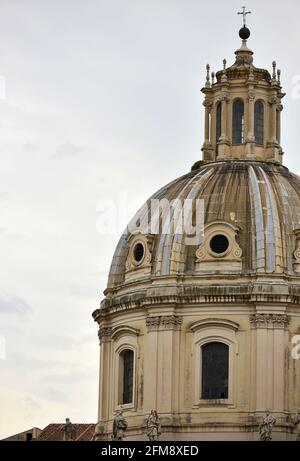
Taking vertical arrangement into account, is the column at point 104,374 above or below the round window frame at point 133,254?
below

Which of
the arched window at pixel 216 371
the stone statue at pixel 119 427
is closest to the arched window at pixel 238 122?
the arched window at pixel 216 371

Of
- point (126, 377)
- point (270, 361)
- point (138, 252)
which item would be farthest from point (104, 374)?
point (270, 361)

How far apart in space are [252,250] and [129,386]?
27.8 feet

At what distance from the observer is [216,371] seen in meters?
93.0

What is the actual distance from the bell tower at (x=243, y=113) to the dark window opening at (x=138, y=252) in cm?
607

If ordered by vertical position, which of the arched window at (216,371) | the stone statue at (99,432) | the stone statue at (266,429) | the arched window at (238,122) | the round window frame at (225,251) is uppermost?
the arched window at (238,122)

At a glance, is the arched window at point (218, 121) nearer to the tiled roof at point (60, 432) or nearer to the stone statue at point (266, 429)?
the stone statue at point (266, 429)

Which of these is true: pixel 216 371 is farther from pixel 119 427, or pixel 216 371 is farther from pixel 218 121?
pixel 218 121

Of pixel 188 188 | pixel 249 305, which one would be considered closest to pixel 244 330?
pixel 249 305

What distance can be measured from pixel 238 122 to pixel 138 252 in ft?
27.5

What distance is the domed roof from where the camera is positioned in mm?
94062

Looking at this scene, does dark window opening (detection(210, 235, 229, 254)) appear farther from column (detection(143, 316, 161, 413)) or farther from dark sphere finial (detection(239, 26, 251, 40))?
dark sphere finial (detection(239, 26, 251, 40))

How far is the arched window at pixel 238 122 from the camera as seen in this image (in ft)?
328
